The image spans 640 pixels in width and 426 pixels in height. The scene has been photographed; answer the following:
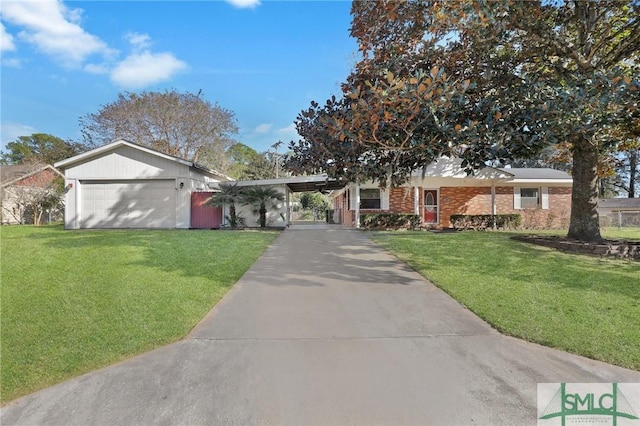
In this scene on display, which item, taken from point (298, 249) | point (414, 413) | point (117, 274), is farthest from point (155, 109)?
point (414, 413)

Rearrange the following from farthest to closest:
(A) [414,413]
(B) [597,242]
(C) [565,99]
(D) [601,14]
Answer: (B) [597,242] < (D) [601,14] < (C) [565,99] < (A) [414,413]

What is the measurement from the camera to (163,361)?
3270mm

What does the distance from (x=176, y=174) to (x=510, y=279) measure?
1600cm

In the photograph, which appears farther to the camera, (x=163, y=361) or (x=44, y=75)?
(x=44, y=75)

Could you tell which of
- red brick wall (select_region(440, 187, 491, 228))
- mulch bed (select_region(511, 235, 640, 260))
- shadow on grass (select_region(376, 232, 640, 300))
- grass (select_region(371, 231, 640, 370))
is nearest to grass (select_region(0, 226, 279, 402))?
grass (select_region(371, 231, 640, 370))

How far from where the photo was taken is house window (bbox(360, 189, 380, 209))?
17812 mm

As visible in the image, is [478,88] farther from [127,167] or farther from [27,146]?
[27,146]

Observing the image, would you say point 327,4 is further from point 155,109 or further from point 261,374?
point 155,109

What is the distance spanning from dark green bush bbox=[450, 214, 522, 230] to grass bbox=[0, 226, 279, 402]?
1223 cm

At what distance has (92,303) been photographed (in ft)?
15.3

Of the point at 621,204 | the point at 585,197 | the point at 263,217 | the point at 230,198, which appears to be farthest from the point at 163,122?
the point at 621,204

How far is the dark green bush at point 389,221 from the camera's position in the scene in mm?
16625

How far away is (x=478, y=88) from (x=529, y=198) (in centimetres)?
1292

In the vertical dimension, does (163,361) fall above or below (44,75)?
below
